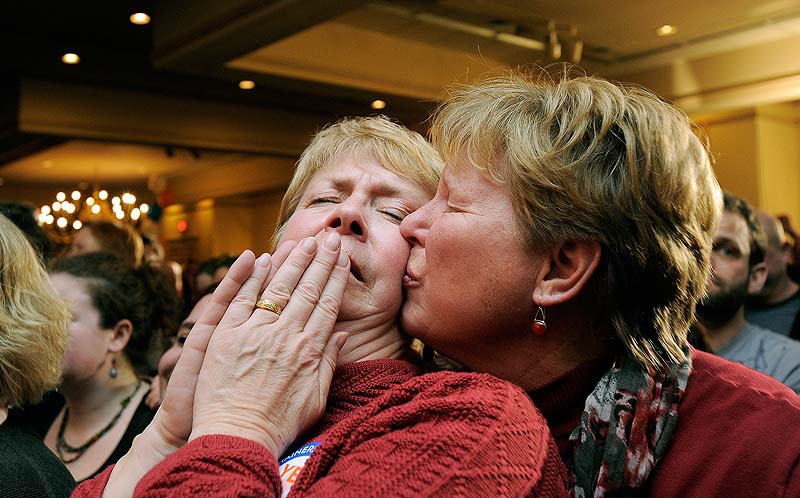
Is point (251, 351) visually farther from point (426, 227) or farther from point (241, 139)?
point (241, 139)

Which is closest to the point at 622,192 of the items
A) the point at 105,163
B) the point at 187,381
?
the point at 187,381

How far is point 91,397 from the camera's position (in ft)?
8.31

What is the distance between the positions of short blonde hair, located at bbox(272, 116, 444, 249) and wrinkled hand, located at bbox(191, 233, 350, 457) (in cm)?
35

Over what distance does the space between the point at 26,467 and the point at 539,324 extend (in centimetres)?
110

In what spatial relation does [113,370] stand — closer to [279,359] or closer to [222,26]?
[279,359]

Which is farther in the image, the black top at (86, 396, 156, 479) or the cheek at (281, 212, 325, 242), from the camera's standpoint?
the black top at (86, 396, 156, 479)

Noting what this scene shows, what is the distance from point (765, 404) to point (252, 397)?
696mm

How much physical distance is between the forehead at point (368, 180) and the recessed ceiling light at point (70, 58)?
5940 mm

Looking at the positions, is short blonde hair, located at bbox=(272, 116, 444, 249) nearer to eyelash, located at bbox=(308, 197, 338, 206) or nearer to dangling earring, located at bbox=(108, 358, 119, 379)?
eyelash, located at bbox=(308, 197, 338, 206)

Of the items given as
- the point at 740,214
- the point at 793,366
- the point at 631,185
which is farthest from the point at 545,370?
the point at 740,214

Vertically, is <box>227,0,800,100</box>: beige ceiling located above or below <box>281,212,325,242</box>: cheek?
above

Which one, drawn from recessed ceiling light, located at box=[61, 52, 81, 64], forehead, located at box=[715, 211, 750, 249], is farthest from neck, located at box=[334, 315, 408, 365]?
recessed ceiling light, located at box=[61, 52, 81, 64]

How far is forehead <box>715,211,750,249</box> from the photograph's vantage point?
2.99 meters

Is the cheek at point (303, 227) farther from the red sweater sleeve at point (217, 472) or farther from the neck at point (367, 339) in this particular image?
the red sweater sleeve at point (217, 472)
